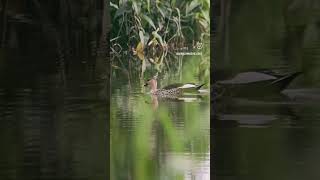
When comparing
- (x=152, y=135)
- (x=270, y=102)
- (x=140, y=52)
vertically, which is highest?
(x=140, y=52)

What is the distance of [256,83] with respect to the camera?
3.82 ft

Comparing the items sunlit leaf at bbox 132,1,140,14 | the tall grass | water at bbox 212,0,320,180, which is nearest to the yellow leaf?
the tall grass

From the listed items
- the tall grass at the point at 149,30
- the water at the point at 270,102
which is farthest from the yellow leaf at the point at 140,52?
the water at the point at 270,102

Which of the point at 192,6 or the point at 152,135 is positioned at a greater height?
the point at 192,6

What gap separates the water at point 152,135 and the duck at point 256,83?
0.11 meters

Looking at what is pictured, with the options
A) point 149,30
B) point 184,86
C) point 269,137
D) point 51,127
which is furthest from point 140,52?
point 269,137

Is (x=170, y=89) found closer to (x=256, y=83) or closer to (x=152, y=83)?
(x=152, y=83)

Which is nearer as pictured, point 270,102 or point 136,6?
point 270,102

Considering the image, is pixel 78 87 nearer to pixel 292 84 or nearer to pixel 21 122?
pixel 21 122

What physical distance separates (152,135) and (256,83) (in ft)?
1.15

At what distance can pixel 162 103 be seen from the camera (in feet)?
4.22

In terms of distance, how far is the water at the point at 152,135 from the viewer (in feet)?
4.10

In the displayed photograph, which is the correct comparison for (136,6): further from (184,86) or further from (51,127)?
(51,127)

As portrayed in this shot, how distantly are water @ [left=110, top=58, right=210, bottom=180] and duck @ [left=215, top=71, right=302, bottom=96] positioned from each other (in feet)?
0.35
